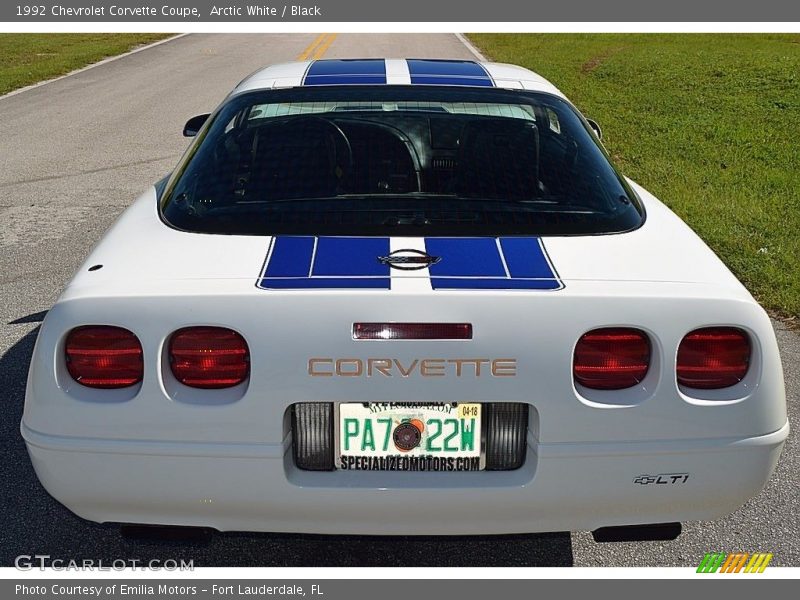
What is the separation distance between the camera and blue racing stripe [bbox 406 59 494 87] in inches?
140

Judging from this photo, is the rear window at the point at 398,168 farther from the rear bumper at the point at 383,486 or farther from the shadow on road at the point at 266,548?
the shadow on road at the point at 266,548

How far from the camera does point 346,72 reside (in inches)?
145

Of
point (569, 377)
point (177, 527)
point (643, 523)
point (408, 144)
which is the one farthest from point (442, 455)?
point (408, 144)

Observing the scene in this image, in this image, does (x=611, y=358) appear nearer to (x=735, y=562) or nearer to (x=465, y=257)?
(x=465, y=257)

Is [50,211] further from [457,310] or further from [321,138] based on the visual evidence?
[457,310]

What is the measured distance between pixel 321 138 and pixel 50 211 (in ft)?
17.0

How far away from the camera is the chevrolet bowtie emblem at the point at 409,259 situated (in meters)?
2.40

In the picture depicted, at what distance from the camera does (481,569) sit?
2924 millimetres

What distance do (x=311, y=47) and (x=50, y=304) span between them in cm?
2363

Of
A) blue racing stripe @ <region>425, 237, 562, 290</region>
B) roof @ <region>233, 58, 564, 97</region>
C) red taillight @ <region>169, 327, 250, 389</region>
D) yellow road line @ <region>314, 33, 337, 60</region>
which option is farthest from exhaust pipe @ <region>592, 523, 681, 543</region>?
yellow road line @ <region>314, 33, 337, 60</region>

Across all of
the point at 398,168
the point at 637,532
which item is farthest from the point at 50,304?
the point at 637,532

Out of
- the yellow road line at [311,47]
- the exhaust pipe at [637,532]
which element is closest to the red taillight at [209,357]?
the exhaust pipe at [637,532]

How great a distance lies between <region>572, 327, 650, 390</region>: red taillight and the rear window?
19.1 inches
